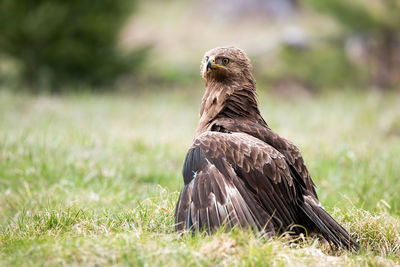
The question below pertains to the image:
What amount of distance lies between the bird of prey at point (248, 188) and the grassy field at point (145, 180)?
164 mm

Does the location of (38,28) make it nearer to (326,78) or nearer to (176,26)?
(326,78)

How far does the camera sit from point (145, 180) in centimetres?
700

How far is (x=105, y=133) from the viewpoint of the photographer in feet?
31.2

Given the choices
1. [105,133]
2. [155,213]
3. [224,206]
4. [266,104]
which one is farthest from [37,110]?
[224,206]

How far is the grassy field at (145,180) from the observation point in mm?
3559

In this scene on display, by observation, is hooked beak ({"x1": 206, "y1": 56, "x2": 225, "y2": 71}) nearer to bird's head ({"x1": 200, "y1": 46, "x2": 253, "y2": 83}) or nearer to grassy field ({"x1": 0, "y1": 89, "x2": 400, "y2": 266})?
bird's head ({"x1": 200, "y1": 46, "x2": 253, "y2": 83})

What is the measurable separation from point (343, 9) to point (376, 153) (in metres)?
8.32

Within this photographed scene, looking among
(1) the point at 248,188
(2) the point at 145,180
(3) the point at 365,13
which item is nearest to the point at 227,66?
(1) the point at 248,188

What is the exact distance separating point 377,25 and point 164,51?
29.5 ft

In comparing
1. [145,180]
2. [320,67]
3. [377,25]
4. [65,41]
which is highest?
[377,25]

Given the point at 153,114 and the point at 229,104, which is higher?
the point at 229,104

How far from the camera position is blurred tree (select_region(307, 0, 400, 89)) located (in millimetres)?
14805

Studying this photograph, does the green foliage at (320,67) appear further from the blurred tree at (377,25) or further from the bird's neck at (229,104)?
the bird's neck at (229,104)

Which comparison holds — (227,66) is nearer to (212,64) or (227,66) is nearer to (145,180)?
(212,64)
